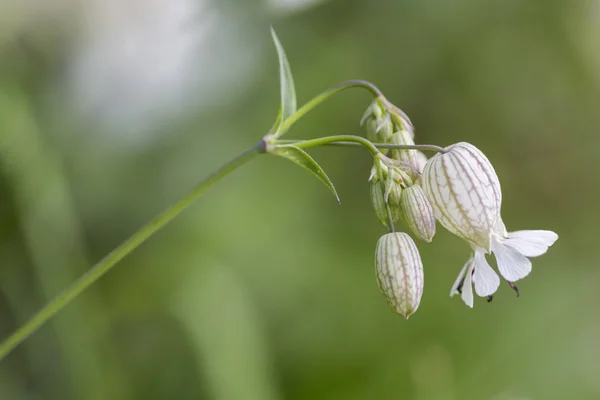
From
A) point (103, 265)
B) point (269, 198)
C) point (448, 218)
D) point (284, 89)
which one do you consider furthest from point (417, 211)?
point (269, 198)

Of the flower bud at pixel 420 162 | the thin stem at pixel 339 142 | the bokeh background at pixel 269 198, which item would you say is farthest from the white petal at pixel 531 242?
the bokeh background at pixel 269 198

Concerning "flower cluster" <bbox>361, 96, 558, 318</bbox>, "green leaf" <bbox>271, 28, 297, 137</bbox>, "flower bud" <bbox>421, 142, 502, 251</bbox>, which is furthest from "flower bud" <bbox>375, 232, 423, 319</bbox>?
"green leaf" <bbox>271, 28, 297, 137</bbox>

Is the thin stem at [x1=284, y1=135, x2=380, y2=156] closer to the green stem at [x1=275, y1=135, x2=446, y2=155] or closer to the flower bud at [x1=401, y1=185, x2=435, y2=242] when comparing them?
the green stem at [x1=275, y1=135, x2=446, y2=155]

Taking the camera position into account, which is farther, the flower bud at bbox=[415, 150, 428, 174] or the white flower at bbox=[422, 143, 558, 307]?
the flower bud at bbox=[415, 150, 428, 174]

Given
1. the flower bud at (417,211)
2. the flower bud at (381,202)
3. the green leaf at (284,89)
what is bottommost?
the flower bud at (417,211)

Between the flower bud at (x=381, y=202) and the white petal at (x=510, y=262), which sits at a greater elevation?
the flower bud at (x=381, y=202)

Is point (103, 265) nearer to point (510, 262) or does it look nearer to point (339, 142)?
point (339, 142)

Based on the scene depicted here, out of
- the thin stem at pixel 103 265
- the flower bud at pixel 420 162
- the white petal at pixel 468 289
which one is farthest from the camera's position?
the flower bud at pixel 420 162

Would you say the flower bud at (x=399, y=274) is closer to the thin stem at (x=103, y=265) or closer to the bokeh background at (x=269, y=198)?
the thin stem at (x=103, y=265)
